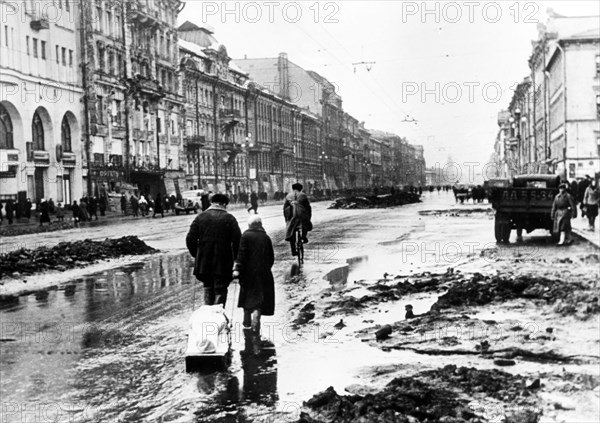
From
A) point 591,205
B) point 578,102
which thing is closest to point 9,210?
point 591,205

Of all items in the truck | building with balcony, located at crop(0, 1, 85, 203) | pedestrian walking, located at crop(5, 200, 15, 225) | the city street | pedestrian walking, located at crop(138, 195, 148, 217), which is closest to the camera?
the city street

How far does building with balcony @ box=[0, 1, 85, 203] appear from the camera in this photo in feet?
148

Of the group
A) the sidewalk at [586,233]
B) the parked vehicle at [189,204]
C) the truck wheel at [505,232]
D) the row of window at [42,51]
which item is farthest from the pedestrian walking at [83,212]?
the truck wheel at [505,232]

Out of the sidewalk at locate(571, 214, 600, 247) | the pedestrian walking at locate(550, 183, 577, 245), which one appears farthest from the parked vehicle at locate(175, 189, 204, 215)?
the pedestrian walking at locate(550, 183, 577, 245)

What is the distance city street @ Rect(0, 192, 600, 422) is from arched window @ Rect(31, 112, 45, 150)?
3534 cm

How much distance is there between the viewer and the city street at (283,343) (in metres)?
6.52

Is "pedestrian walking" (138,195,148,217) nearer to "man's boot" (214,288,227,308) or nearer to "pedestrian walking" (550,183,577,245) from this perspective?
"pedestrian walking" (550,183,577,245)

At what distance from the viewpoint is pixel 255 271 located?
913 cm

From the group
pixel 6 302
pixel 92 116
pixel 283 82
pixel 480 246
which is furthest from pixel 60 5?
pixel 283 82

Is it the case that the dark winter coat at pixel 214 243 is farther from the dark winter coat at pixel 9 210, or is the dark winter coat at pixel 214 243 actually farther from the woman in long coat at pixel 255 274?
the dark winter coat at pixel 9 210

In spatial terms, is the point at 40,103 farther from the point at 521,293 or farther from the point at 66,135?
the point at 521,293

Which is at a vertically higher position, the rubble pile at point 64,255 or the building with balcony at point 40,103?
the building with balcony at point 40,103

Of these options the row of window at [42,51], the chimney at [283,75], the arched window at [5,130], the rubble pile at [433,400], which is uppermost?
the chimney at [283,75]

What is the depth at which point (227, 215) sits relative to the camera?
9.16 metres
